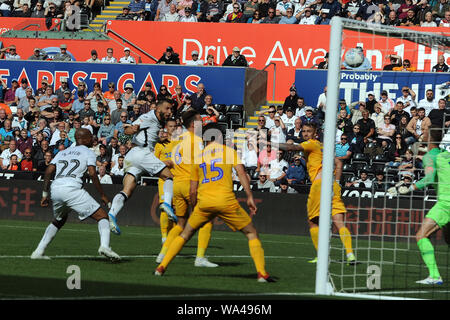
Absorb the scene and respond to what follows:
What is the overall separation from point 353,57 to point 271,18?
16.7 m

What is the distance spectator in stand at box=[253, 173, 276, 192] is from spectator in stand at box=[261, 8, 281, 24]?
7809 mm

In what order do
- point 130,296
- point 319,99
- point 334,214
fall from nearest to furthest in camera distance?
point 130,296, point 334,214, point 319,99

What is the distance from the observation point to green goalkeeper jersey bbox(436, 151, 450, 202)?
38.6ft

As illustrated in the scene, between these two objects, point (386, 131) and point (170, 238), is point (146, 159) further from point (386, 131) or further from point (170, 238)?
point (386, 131)

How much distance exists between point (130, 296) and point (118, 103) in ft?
57.0

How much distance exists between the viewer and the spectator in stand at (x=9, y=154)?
83.3 feet

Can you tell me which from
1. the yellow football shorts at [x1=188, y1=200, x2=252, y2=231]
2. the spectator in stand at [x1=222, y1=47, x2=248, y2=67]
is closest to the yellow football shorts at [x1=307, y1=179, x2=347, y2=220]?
the yellow football shorts at [x1=188, y1=200, x2=252, y2=231]

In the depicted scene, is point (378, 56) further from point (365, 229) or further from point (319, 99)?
point (365, 229)

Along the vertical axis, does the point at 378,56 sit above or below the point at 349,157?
above

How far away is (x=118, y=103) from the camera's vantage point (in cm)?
2630

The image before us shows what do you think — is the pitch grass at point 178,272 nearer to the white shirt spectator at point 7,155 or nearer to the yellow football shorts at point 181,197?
the yellow football shorts at point 181,197

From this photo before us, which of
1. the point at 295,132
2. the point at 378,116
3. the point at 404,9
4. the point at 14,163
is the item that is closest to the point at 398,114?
the point at 378,116

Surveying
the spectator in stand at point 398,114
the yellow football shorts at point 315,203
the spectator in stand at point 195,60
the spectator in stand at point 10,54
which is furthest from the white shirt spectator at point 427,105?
the spectator in stand at point 10,54
